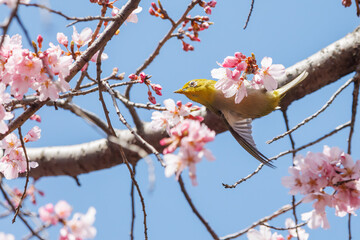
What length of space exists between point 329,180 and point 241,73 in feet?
2.18

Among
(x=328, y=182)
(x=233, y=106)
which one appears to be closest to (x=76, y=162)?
(x=233, y=106)

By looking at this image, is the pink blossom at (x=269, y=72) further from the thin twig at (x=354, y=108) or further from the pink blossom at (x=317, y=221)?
the pink blossom at (x=317, y=221)

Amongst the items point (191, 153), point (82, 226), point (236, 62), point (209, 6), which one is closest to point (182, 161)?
point (191, 153)

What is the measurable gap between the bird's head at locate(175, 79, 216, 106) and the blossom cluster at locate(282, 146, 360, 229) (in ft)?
4.86

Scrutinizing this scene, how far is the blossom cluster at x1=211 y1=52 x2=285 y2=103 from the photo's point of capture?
2047mm

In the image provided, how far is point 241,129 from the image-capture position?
3205 mm

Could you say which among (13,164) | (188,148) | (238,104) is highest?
(238,104)

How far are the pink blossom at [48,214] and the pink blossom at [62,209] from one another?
0.06 ft

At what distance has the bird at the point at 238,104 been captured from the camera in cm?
311

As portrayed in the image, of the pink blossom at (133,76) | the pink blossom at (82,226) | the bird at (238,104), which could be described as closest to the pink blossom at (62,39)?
the pink blossom at (133,76)

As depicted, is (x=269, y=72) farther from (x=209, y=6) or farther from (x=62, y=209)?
(x=62, y=209)

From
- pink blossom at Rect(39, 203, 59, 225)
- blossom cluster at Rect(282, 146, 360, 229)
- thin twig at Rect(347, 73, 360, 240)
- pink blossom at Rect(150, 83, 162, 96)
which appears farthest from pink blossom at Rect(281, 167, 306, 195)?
pink blossom at Rect(39, 203, 59, 225)

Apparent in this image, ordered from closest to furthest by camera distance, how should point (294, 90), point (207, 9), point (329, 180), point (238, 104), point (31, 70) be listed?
point (329, 180) → point (31, 70) → point (207, 9) → point (238, 104) → point (294, 90)

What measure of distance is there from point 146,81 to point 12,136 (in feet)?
2.41
